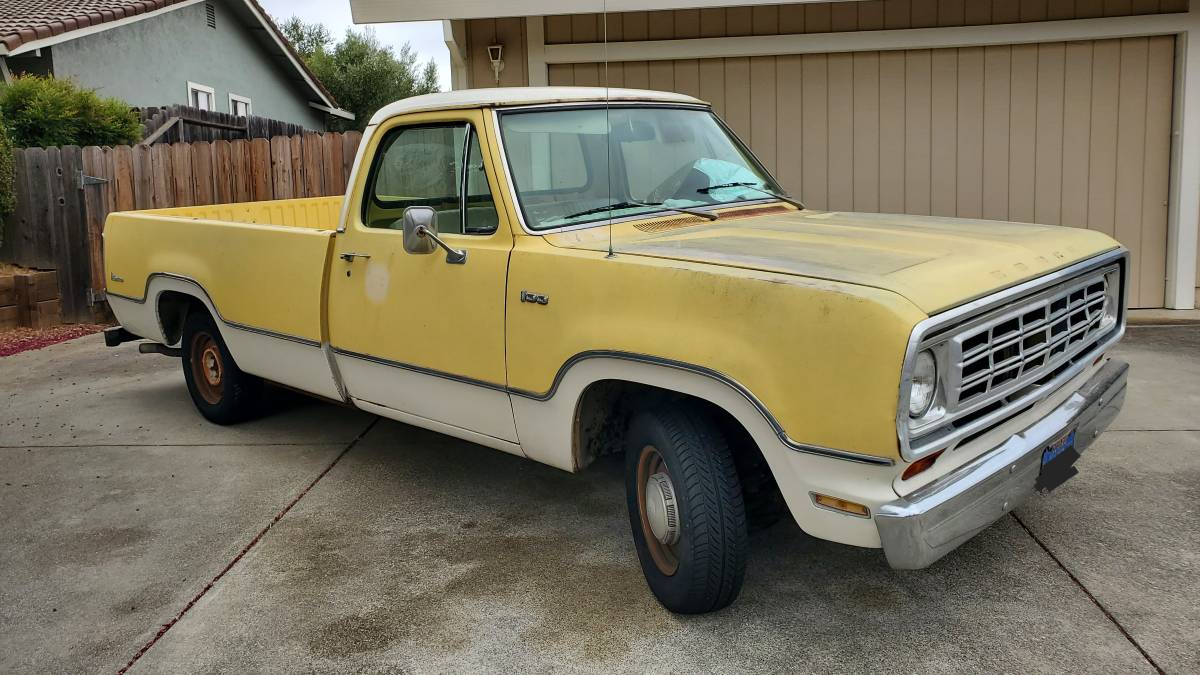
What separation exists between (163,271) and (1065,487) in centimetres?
491

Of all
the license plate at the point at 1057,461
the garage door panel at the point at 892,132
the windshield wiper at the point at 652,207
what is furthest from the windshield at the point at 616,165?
the garage door panel at the point at 892,132

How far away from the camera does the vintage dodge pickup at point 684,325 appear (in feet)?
10.0

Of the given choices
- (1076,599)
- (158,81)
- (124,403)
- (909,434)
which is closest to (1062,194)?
(1076,599)

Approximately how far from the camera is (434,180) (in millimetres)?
4680

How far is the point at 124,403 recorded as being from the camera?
700 centimetres

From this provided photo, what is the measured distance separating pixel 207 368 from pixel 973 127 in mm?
6299

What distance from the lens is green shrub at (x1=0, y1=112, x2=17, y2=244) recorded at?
995 centimetres

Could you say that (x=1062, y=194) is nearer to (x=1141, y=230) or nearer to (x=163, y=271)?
(x=1141, y=230)

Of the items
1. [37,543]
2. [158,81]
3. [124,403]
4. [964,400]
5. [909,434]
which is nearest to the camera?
[909,434]

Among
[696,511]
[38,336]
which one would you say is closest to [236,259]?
[696,511]

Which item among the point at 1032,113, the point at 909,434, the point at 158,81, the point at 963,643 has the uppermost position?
the point at 158,81

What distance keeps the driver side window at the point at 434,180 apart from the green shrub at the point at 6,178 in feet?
22.3

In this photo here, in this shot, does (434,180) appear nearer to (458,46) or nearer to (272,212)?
(272,212)

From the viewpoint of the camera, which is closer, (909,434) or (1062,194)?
(909,434)
